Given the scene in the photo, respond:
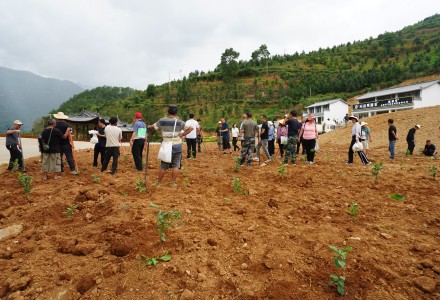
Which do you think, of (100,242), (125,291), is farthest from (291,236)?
(100,242)

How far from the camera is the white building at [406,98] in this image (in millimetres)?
36281

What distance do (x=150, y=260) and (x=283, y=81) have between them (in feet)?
228

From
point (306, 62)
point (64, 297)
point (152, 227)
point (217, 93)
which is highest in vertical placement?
point (306, 62)

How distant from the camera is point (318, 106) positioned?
46.9 m

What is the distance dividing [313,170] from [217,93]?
187ft

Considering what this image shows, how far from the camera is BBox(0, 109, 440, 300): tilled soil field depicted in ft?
7.68

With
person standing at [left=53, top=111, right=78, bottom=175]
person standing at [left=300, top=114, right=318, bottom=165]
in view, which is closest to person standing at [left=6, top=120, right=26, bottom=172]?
person standing at [left=53, top=111, right=78, bottom=175]

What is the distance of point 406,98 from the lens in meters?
36.5

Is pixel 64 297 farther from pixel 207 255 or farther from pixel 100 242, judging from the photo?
pixel 207 255

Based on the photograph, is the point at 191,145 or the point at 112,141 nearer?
the point at 112,141

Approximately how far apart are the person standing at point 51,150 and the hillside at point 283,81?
3492 centimetres

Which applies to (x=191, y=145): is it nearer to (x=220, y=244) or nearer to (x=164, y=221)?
(x=164, y=221)

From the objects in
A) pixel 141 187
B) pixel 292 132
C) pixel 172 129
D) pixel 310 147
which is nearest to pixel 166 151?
pixel 172 129

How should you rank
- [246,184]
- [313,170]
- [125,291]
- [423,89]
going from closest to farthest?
[125,291] < [246,184] < [313,170] < [423,89]
